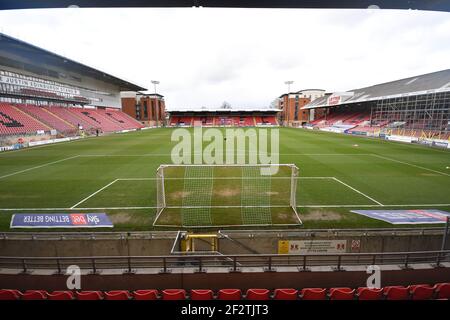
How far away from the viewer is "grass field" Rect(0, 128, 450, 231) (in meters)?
10.2

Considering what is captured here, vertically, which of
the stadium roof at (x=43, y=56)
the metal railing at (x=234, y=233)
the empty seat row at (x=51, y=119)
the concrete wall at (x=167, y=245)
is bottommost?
the concrete wall at (x=167, y=245)

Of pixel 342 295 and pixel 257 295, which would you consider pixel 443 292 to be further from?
pixel 257 295

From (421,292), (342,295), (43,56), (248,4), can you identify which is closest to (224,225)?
(342,295)

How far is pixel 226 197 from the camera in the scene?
12.3m

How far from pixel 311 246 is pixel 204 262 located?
3.55 meters

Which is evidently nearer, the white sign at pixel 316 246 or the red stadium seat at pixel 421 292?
the red stadium seat at pixel 421 292

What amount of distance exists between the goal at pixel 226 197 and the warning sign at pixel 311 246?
1609 mm

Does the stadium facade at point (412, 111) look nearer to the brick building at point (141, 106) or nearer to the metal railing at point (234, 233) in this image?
the metal railing at point (234, 233)

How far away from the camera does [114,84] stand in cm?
6412

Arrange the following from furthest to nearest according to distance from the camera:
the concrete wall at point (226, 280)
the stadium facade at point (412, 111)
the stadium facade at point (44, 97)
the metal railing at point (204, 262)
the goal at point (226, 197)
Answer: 1. the stadium facade at point (412, 111)
2. the stadium facade at point (44, 97)
3. the goal at point (226, 197)
4. the concrete wall at point (226, 280)
5. the metal railing at point (204, 262)

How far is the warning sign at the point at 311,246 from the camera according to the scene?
7727mm

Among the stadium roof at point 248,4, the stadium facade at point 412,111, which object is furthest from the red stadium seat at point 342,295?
the stadium facade at point 412,111
